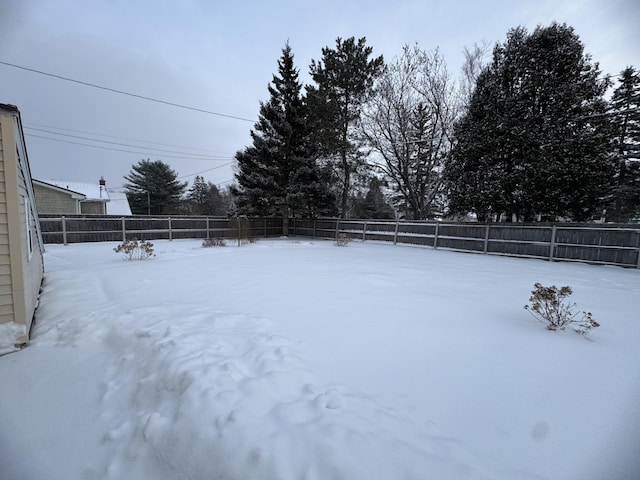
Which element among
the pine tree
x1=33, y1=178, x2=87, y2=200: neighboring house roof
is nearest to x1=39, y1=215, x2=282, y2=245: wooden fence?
x1=33, y1=178, x2=87, y2=200: neighboring house roof

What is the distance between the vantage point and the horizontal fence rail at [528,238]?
7.18 meters

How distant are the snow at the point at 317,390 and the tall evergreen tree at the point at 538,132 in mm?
5395

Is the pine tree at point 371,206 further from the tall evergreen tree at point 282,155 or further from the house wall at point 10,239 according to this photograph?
the house wall at point 10,239

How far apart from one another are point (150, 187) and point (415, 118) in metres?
26.1

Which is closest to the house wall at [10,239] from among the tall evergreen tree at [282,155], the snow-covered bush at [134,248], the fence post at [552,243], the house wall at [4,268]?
the house wall at [4,268]

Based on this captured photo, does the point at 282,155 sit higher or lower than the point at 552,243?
higher

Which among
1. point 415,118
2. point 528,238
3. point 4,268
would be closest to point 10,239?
point 4,268

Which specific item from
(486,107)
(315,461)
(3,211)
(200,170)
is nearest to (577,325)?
(315,461)

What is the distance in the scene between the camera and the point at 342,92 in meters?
15.4

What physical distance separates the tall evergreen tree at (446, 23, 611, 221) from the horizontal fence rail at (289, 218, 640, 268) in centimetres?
77

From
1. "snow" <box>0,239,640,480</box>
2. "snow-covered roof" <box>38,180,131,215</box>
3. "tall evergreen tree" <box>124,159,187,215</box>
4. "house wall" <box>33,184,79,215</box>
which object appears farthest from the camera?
"tall evergreen tree" <box>124,159,187,215</box>

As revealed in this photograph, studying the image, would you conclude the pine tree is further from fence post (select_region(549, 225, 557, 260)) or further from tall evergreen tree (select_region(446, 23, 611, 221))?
fence post (select_region(549, 225, 557, 260))

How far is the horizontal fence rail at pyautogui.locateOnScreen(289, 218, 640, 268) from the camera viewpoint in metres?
7.18

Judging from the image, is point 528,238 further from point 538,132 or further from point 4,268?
point 4,268
